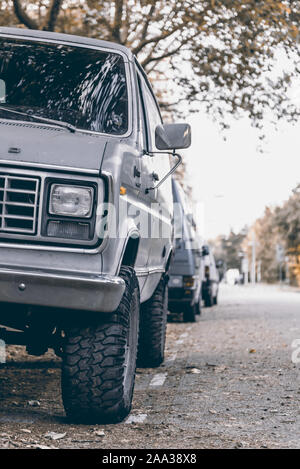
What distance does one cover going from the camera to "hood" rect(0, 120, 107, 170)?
5469 mm

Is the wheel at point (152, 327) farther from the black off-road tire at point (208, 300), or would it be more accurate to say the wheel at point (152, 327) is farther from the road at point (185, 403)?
the black off-road tire at point (208, 300)

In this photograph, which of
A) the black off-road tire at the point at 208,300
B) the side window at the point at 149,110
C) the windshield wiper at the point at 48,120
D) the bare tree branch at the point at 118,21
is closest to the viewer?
the windshield wiper at the point at 48,120

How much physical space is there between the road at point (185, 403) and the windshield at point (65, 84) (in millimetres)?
1980

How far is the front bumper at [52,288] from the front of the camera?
5.31m

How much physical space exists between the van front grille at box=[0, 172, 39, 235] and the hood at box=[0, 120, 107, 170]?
0.13 m

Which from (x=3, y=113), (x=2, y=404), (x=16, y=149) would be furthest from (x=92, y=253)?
(x=2, y=404)

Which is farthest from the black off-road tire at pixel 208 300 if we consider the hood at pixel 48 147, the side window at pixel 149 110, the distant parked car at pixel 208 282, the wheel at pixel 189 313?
the hood at pixel 48 147

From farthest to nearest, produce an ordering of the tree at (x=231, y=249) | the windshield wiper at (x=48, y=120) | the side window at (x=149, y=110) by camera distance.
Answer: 1. the tree at (x=231, y=249)
2. the side window at (x=149, y=110)
3. the windshield wiper at (x=48, y=120)

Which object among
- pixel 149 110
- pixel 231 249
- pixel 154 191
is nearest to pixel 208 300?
pixel 149 110

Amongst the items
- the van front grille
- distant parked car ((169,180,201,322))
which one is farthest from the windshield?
distant parked car ((169,180,201,322))

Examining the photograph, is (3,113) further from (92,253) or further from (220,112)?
(220,112)

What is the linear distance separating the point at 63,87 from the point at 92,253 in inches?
60.3

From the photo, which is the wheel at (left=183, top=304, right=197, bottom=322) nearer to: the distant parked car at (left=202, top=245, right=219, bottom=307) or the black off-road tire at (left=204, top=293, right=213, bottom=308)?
the distant parked car at (left=202, top=245, right=219, bottom=307)

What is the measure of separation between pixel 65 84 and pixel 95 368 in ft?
6.70
